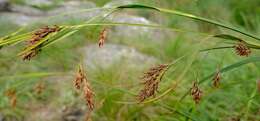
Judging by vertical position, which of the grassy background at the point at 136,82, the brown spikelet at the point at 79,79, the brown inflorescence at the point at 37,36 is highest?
the brown inflorescence at the point at 37,36

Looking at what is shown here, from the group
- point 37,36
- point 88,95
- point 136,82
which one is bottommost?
→ point 136,82

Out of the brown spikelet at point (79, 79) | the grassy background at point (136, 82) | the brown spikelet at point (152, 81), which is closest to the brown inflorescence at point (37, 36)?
the brown spikelet at point (79, 79)

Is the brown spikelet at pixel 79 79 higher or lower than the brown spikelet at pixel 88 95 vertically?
higher

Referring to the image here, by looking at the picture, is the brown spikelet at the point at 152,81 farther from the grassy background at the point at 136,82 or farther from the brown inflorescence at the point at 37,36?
the grassy background at the point at 136,82

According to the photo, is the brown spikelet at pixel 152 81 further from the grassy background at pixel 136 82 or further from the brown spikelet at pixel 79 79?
the grassy background at pixel 136 82

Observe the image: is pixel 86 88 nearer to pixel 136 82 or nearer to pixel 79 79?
pixel 79 79

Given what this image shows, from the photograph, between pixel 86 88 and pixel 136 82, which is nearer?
pixel 86 88

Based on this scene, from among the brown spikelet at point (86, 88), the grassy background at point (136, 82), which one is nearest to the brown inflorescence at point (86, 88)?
the brown spikelet at point (86, 88)

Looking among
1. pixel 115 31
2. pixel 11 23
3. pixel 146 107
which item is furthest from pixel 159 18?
pixel 146 107

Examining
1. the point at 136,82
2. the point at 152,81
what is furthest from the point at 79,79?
the point at 136,82

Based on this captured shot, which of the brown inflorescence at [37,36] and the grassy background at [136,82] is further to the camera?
the grassy background at [136,82]

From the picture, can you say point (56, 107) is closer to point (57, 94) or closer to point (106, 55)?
point (57, 94)
